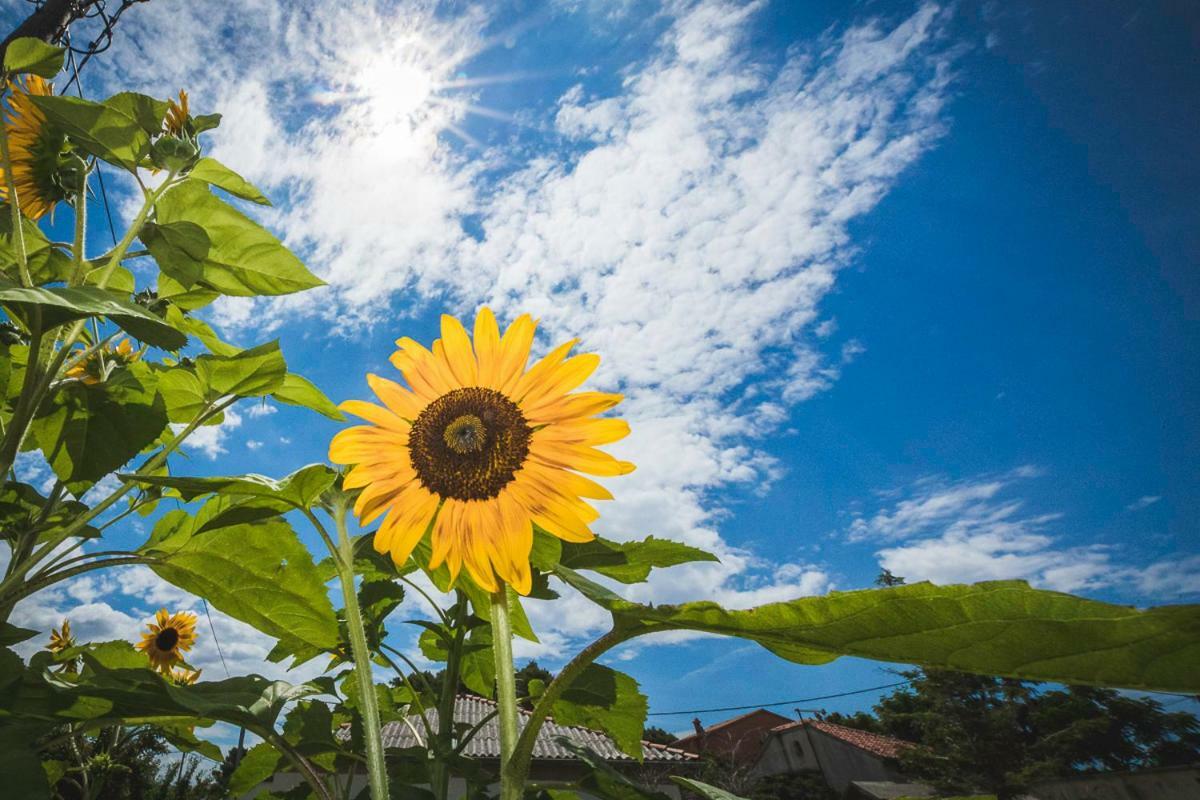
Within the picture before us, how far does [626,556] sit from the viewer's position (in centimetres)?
96

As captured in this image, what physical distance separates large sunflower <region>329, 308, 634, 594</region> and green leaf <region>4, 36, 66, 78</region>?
918mm

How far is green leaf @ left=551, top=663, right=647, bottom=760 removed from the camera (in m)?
1.28

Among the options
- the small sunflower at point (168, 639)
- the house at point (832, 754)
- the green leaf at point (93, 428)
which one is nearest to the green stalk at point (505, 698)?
the green leaf at point (93, 428)

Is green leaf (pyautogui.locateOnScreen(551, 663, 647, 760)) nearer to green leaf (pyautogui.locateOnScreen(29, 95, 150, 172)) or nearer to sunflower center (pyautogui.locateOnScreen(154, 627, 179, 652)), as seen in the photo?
green leaf (pyautogui.locateOnScreen(29, 95, 150, 172))

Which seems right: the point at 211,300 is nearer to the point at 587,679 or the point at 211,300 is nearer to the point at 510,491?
the point at 510,491

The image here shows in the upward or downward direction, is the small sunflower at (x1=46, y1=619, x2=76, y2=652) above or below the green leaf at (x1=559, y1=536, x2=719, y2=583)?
above

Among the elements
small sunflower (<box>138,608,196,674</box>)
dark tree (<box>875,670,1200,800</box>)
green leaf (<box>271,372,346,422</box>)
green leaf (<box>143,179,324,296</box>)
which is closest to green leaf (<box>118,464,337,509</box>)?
green leaf (<box>271,372,346,422</box>)

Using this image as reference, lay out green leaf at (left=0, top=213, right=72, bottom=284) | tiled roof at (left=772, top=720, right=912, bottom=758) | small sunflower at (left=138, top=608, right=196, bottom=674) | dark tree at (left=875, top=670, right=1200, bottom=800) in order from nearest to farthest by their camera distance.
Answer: green leaf at (left=0, top=213, right=72, bottom=284) < small sunflower at (left=138, top=608, right=196, bottom=674) < dark tree at (left=875, top=670, right=1200, bottom=800) < tiled roof at (left=772, top=720, right=912, bottom=758)

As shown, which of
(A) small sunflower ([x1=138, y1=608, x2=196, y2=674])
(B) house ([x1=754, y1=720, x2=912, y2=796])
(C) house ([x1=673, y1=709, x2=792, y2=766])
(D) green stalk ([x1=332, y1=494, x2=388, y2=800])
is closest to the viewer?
(D) green stalk ([x1=332, y1=494, x2=388, y2=800])

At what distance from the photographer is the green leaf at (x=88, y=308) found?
0.79 meters

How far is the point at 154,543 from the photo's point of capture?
4.01 feet

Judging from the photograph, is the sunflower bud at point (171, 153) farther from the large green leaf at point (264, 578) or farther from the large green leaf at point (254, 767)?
the large green leaf at point (254, 767)

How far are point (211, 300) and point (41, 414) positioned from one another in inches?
15.3

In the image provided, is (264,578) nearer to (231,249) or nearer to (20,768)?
(20,768)
